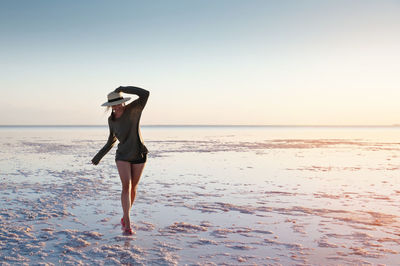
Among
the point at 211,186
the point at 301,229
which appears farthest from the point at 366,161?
the point at 301,229

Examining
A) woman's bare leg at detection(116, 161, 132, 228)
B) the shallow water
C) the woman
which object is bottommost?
the shallow water

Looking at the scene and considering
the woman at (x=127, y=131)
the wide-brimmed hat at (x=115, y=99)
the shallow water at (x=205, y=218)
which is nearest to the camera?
the shallow water at (x=205, y=218)

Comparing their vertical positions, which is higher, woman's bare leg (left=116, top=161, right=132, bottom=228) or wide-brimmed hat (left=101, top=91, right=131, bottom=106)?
wide-brimmed hat (left=101, top=91, right=131, bottom=106)

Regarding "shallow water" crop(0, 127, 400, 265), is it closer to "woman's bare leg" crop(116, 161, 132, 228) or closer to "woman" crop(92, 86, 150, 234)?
"woman's bare leg" crop(116, 161, 132, 228)

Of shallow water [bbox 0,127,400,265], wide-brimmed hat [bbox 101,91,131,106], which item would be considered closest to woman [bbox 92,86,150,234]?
wide-brimmed hat [bbox 101,91,131,106]

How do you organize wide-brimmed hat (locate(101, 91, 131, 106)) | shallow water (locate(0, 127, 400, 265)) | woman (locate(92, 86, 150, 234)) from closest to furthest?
shallow water (locate(0, 127, 400, 265)) → wide-brimmed hat (locate(101, 91, 131, 106)) → woman (locate(92, 86, 150, 234))

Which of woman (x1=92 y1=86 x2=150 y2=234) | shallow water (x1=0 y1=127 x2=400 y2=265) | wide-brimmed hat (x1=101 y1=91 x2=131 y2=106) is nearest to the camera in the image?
shallow water (x1=0 y1=127 x2=400 y2=265)

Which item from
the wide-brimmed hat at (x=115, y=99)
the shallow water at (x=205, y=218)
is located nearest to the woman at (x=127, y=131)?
the wide-brimmed hat at (x=115, y=99)

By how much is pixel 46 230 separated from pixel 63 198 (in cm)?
241

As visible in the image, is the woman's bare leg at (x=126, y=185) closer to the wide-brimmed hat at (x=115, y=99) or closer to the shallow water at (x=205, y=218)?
the shallow water at (x=205, y=218)

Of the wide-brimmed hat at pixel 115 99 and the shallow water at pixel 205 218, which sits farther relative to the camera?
the wide-brimmed hat at pixel 115 99

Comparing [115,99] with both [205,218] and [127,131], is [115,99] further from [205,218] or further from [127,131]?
[205,218]

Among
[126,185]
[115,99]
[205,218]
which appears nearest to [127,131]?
[115,99]

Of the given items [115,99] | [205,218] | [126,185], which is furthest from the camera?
[205,218]
